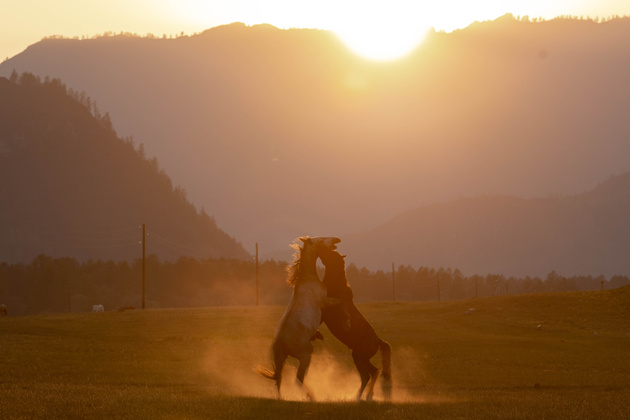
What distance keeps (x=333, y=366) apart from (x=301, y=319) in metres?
13.1

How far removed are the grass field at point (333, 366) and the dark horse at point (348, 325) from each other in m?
0.83

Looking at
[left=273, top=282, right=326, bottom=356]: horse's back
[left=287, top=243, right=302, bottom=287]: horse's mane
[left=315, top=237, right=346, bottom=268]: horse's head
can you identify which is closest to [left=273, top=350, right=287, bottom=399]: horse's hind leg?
[left=273, top=282, right=326, bottom=356]: horse's back

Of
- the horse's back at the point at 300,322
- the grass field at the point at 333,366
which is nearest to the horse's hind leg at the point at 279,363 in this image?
the horse's back at the point at 300,322

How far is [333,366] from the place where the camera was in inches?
1199

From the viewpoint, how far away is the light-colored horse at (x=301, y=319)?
698 inches

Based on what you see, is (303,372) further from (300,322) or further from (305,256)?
(305,256)

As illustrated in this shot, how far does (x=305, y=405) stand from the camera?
15.8m

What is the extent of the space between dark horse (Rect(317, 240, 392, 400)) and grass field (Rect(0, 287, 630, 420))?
2.72ft

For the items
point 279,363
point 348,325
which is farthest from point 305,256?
point 279,363

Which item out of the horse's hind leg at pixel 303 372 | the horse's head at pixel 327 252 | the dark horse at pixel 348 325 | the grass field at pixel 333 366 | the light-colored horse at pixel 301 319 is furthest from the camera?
the horse's head at pixel 327 252

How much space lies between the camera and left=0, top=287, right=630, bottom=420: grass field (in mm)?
16219

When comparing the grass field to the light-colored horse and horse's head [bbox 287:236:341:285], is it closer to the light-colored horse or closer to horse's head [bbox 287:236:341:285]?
the light-colored horse

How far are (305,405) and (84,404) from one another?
15.4ft

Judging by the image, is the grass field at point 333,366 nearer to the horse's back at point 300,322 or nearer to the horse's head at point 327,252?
the horse's back at point 300,322
